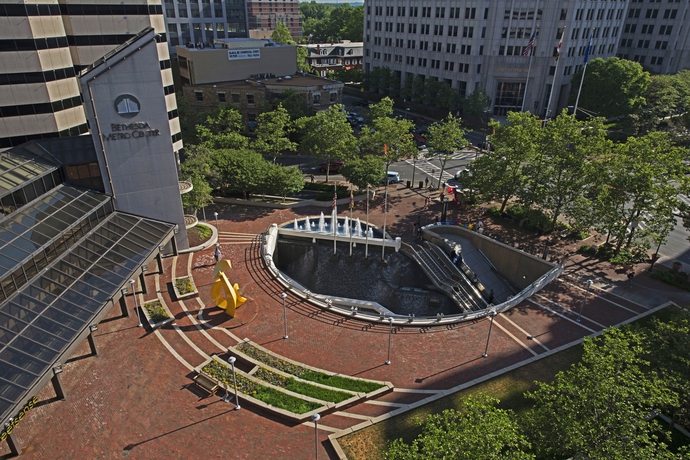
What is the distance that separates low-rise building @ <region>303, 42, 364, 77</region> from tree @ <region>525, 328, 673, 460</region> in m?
131

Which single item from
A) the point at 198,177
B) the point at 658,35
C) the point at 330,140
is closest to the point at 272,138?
the point at 330,140

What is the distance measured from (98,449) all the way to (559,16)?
103 m

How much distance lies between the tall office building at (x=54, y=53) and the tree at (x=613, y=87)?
262ft

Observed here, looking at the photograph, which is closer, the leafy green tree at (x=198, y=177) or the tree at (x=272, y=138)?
the leafy green tree at (x=198, y=177)

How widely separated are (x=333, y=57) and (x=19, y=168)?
124 m

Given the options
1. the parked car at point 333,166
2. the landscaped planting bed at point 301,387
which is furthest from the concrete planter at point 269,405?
the parked car at point 333,166

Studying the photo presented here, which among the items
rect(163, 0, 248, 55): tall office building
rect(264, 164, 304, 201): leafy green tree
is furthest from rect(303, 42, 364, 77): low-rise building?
rect(264, 164, 304, 201): leafy green tree

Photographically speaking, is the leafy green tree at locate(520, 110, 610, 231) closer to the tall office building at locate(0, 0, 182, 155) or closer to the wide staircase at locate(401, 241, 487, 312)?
the wide staircase at locate(401, 241, 487, 312)

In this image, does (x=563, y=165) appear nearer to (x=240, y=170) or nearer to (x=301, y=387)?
(x=301, y=387)

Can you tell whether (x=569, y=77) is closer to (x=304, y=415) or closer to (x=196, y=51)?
(x=196, y=51)

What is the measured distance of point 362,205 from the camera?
58406mm

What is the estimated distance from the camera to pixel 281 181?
5581cm

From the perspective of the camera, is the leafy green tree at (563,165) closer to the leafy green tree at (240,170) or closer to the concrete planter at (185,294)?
the leafy green tree at (240,170)

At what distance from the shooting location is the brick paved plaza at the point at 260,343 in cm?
2606
